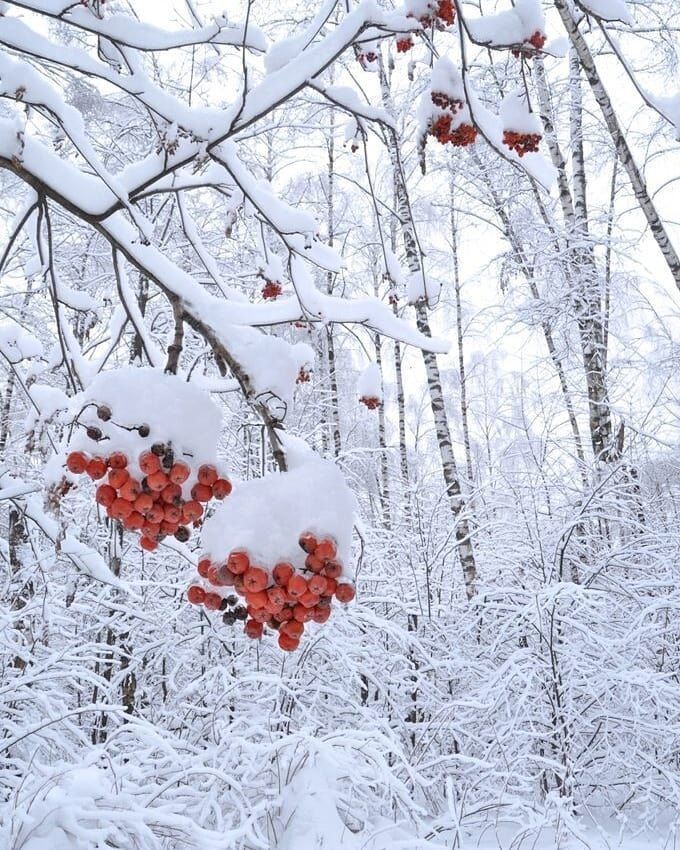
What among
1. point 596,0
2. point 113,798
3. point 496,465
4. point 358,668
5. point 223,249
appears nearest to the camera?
point 596,0

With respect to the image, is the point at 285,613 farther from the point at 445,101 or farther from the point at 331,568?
the point at 445,101

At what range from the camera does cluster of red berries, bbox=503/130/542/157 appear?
6.54ft

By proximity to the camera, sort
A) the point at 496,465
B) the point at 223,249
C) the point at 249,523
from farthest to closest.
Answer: the point at 223,249, the point at 496,465, the point at 249,523

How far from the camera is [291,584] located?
1.01 metres

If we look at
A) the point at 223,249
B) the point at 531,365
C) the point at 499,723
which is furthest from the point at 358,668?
the point at 223,249

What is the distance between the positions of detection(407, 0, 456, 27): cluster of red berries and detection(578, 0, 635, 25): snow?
36 centimetres

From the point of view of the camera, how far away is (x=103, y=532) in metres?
5.46

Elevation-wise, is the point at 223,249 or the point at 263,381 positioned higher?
the point at 223,249

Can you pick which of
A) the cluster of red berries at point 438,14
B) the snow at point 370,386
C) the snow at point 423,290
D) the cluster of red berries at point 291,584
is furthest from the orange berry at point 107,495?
the snow at point 370,386

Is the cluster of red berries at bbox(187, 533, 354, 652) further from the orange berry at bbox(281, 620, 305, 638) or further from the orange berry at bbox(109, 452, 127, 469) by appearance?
the orange berry at bbox(109, 452, 127, 469)

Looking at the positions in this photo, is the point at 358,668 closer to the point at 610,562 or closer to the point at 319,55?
the point at 610,562

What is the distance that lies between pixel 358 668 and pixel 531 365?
14.1 ft

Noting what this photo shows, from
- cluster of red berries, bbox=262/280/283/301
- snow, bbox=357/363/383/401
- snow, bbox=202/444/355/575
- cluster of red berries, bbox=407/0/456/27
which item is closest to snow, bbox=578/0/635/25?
cluster of red berries, bbox=407/0/456/27

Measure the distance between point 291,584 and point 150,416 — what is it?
38 cm
